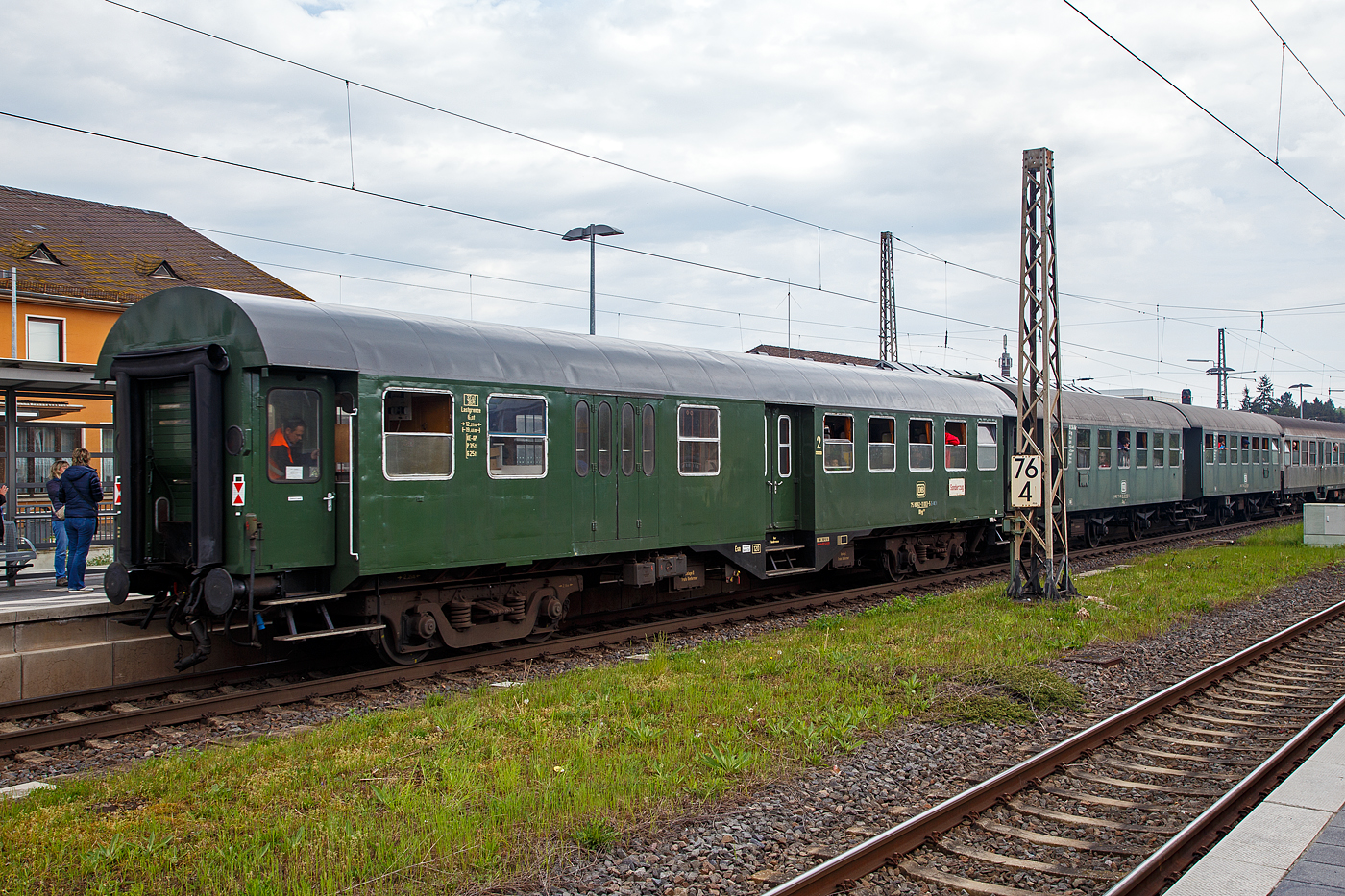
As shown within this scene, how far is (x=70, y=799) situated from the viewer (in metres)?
6.08

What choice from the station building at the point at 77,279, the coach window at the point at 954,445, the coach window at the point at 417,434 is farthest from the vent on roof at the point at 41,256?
the coach window at the point at 954,445

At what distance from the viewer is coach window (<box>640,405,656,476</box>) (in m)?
12.5

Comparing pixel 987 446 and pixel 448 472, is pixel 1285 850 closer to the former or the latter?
pixel 448 472

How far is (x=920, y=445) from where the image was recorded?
17.5 meters

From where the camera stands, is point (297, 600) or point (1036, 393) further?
point (1036, 393)

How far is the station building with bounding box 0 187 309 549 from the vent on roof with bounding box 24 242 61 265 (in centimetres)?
3

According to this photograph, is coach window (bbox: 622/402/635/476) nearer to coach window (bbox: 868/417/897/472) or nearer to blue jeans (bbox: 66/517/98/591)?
coach window (bbox: 868/417/897/472)

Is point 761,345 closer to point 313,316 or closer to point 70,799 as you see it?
point 313,316

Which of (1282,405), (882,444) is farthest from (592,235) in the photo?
(1282,405)

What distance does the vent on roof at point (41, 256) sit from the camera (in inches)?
1118

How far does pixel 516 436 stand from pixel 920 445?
8934 mm

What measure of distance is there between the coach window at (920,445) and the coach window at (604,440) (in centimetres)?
702

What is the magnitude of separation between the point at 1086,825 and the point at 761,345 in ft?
130

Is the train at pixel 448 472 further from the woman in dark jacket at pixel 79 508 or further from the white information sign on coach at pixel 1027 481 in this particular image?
the woman in dark jacket at pixel 79 508
